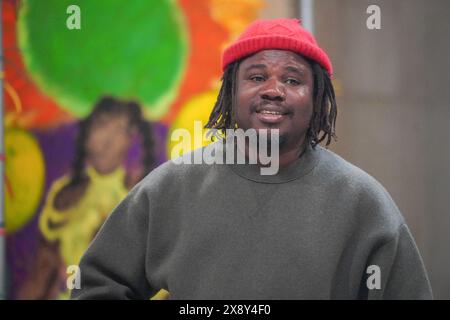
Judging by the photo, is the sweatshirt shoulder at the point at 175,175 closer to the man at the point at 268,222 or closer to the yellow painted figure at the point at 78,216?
the man at the point at 268,222

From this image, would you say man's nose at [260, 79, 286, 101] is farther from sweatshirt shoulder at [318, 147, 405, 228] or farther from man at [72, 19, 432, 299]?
sweatshirt shoulder at [318, 147, 405, 228]

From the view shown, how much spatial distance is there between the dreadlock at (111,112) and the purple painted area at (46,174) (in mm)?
23

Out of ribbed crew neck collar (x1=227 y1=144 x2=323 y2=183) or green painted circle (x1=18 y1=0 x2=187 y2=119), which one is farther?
green painted circle (x1=18 y1=0 x2=187 y2=119)

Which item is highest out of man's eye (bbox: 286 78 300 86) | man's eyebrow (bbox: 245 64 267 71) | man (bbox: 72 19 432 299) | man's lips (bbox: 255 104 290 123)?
Result: man's eyebrow (bbox: 245 64 267 71)

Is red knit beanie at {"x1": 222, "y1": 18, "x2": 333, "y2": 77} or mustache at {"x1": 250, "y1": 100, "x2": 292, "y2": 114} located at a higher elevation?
red knit beanie at {"x1": 222, "y1": 18, "x2": 333, "y2": 77}

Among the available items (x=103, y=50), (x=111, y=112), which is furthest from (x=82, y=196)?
(x=103, y=50)

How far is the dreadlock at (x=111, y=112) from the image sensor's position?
7.12ft

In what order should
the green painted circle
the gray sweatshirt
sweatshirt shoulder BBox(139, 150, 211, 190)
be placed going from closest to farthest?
the gray sweatshirt
sweatshirt shoulder BBox(139, 150, 211, 190)
the green painted circle

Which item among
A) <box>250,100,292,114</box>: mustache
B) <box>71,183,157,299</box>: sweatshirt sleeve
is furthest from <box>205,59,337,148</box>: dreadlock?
<box>71,183,157,299</box>: sweatshirt sleeve

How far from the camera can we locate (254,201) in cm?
121

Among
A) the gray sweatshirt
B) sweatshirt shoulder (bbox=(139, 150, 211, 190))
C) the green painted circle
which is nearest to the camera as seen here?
the gray sweatshirt

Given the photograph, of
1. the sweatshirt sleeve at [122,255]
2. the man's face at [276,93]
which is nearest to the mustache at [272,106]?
the man's face at [276,93]

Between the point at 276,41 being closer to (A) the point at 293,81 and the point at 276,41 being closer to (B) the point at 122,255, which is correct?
(A) the point at 293,81

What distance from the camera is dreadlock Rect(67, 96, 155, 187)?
2.17 meters
